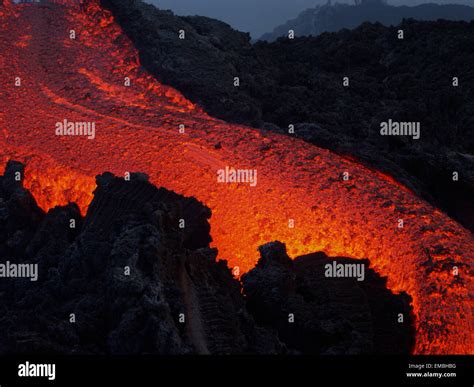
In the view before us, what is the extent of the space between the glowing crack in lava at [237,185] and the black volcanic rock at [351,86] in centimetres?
111

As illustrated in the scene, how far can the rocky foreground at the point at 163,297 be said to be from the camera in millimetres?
5023

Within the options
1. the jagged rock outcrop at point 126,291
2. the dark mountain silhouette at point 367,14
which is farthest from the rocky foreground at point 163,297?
the dark mountain silhouette at point 367,14

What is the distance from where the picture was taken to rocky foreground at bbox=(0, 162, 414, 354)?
5.02 meters

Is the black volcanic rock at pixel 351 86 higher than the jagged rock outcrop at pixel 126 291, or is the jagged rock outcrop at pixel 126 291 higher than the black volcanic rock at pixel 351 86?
the black volcanic rock at pixel 351 86

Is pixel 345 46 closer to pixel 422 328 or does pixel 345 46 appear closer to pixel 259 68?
pixel 259 68

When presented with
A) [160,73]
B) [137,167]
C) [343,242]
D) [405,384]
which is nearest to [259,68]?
[160,73]

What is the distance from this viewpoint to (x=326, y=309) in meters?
6.22

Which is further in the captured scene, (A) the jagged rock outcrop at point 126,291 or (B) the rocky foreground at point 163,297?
(B) the rocky foreground at point 163,297

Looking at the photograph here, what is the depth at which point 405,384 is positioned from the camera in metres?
4.21

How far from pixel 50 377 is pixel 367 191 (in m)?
5.79

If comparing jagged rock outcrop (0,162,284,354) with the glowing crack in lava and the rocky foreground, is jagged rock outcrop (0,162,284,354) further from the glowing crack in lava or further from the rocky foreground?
the glowing crack in lava

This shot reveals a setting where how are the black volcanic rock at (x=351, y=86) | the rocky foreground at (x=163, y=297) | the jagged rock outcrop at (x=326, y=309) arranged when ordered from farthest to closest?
1. the black volcanic rock at (x=351, y=86)
2. the jagged rock outcrop at (x=326, y=309)
3. the rocky foreground at (x=163, y=297)

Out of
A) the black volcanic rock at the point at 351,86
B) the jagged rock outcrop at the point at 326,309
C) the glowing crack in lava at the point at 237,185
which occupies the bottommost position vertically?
the jagged rock outcrop at the point at 326,309

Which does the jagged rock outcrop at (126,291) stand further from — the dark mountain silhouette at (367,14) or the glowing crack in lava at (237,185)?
the dark mountain silhouette at (367,14)
